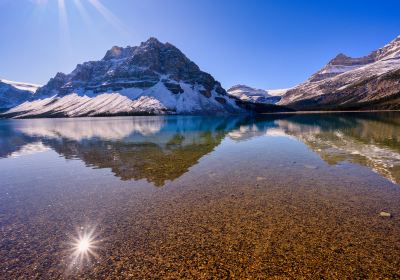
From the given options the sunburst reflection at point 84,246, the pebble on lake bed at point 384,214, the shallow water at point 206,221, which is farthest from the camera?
the pebble on lake bed at point 384,214

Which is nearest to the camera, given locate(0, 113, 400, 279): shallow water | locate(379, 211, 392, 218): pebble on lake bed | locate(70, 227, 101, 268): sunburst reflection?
locate(0, 113, 400, 279): shallow water

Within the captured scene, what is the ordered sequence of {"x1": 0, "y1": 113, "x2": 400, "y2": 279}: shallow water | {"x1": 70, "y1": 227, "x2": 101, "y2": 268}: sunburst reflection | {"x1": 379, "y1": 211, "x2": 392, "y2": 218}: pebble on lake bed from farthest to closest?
{"x1": 379, "y1": 211, "x2": 392, "y2": 218}: pebble on lake bed → {"x1": 70, "y1": 227, "x2": 101, "y2": 268}: sunburst reflection → {"x1": 0, "y1": 113, "x2": 400, "y2": 279}: shallow water

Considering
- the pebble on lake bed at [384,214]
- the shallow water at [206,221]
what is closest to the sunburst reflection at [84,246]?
the shallow water at [206,221]

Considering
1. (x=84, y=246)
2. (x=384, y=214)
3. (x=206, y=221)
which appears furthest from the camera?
(x=384, y=214)

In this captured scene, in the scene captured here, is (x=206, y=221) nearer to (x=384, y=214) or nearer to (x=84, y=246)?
(x=84, y=246)

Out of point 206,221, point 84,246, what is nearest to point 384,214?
point 206,221

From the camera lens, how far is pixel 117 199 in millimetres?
18734

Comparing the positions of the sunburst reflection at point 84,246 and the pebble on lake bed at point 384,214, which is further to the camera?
the pebble on lake bed at point 384,214

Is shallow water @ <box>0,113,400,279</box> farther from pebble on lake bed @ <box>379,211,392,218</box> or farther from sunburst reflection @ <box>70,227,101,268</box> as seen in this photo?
pebble on lake bed @ <box>379,211,392,218</box>

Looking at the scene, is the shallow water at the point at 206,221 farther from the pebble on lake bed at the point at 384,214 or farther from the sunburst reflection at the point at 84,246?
the pebble on lake bed at the point at 384,214

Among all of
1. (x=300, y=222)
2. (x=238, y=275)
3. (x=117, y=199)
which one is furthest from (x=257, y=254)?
(x=117, y=199)

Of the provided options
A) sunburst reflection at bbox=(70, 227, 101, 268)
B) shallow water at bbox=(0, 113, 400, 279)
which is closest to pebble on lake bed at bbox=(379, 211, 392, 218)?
shallow water at bbox=(0, 113, 400, 279)

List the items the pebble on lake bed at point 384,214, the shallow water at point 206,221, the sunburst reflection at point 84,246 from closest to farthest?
the shallow water at point 206,221 → the sunburst reflection at point 84,246 → the pebble on lake bed at point 384,214

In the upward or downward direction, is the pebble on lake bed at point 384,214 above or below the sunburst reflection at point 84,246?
above
